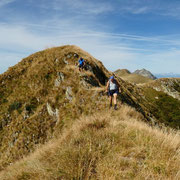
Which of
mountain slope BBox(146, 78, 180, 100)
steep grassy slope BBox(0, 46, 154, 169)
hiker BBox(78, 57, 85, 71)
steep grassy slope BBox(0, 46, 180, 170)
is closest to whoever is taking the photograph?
steep grassy slope BBox(0, 46, 180, 170)

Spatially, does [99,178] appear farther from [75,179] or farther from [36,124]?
[36,124]

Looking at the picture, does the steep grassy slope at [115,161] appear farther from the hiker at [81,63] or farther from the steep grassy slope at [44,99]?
the hiker at [81,63]

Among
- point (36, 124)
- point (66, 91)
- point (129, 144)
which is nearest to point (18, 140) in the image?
point (36, 124)

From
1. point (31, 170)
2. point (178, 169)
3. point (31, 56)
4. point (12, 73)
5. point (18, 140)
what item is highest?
point (31, 56)

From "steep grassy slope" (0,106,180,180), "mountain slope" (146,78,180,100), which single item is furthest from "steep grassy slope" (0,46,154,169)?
"mountain slope" (146,78,180,100)

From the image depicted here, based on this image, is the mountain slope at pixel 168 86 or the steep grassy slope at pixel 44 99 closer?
the steep grassy slope at pixel 44 99

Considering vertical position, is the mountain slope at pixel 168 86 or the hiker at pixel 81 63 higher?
the hiker at pixel 81 63

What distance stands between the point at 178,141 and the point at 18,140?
21810 millimetres

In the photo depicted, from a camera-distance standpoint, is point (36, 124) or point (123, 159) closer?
point (123, 159)

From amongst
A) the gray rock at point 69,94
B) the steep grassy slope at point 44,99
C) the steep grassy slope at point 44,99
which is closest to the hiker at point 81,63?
the steep grassy slope at point 44,99

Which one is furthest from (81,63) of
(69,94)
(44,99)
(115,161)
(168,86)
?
(168,86)

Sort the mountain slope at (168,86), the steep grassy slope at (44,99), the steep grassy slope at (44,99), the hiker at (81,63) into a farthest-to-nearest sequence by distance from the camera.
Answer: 1. the mountain slope at (168,86)
2. the hiker at (81,63)
3. the steep grassy slope at (44,99)
4. the steep grassy slope at (44,99)

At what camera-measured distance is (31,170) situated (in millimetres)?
3773

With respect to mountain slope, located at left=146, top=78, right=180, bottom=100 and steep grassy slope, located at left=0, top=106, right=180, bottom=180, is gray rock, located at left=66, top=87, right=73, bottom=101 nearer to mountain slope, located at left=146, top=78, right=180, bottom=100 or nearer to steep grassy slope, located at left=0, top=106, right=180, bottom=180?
steep grassy slope, located at left=0, top=106, right=180, bottom=180
